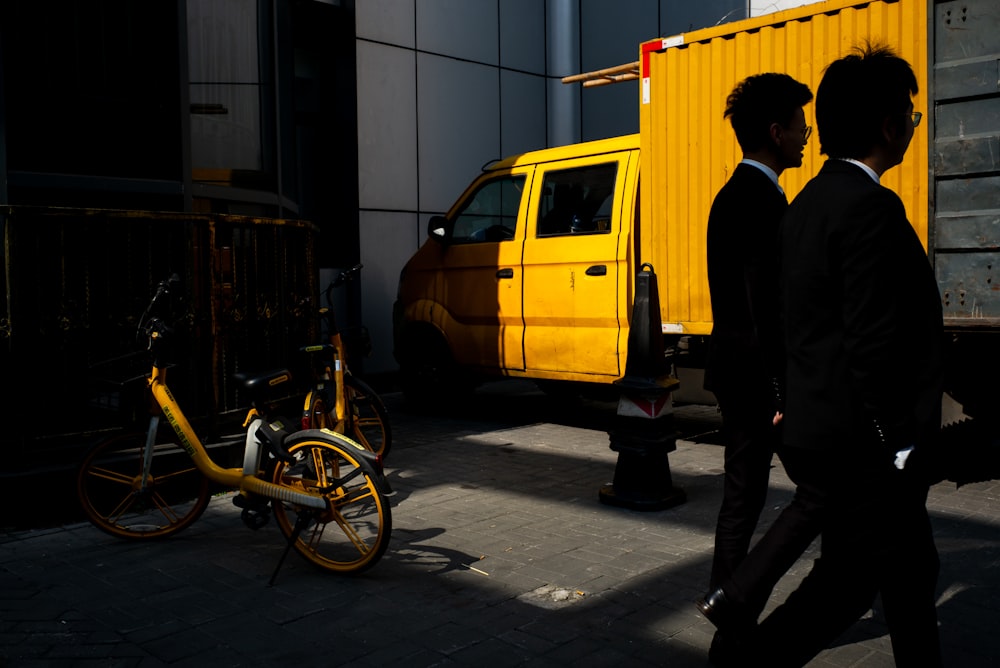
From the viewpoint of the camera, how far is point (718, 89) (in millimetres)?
7137

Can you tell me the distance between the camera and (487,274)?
28.6 ft

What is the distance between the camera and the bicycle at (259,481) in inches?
177

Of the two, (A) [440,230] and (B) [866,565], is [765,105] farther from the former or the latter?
(A) [440,230]

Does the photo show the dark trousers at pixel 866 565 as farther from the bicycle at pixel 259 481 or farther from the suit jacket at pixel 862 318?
the bicycle at pixel 259 481

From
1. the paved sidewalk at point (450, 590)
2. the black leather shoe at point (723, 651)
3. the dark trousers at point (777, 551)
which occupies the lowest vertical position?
the paved sidewalk at point (450, 590)

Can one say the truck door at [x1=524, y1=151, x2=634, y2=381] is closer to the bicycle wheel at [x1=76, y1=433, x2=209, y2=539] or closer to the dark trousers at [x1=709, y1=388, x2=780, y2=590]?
the bicycle wheel at [x1=76, y1=433, x2=209, y2=539]

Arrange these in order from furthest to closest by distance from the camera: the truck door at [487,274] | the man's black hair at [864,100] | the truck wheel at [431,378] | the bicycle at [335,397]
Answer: the truck wheel at [431,378]
the truck door at [487,274]
the bicycle at [335,397]
the man's black hair at [864,100]

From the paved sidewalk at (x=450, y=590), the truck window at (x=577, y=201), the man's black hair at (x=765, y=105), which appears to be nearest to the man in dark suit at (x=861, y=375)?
the man's black hair at (x=765, y=105)

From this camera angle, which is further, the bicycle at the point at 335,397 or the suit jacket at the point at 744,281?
the bicycle at the point at 335,397

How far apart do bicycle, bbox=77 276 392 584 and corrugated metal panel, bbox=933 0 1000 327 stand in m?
3.75

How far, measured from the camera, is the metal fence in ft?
18.3

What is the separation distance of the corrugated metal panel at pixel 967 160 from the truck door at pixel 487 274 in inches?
138

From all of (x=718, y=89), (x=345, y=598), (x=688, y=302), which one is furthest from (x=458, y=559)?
(x=718, y=89)

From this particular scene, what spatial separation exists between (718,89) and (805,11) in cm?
80
